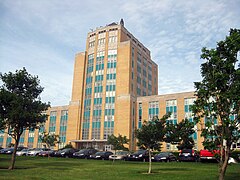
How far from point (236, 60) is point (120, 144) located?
137 ft

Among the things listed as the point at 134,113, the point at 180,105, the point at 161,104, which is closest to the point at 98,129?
the point at 134,113

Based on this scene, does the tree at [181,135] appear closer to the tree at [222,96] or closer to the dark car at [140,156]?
the dark car at [140,156]

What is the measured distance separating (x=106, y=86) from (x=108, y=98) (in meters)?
3.51

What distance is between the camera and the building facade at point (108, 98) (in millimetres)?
65625

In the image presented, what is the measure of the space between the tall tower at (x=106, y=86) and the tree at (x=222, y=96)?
2122 inches

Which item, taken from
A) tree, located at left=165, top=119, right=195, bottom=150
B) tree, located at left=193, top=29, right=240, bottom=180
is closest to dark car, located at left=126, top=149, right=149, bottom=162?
tree, located at left=165, top=119, right=195, bottom=150

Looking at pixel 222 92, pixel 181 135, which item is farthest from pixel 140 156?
pixel 222 92

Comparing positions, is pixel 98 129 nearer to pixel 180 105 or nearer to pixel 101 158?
pixel 180 105

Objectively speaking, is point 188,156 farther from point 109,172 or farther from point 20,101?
point 20,101

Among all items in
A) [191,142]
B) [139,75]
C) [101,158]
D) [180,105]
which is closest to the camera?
[101,158]

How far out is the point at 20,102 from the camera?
20547 millimetres

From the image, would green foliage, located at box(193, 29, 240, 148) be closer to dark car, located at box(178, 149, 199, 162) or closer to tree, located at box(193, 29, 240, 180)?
tree, located at box(193, 29, 240, 180)

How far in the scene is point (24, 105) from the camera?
21.2 meters

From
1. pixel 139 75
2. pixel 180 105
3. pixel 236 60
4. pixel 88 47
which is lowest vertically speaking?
pixel 236 60
